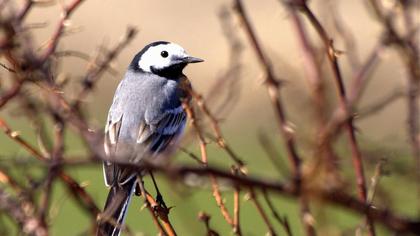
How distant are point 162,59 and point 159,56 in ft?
0.11

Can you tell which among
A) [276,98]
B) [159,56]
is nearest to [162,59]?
[159,56]

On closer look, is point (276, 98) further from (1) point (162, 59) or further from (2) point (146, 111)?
(1) point (162, 59)

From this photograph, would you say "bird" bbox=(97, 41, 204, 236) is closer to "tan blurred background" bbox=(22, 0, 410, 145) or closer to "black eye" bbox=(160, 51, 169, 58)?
"black eye" bbox=(160, 51, 169, 58)

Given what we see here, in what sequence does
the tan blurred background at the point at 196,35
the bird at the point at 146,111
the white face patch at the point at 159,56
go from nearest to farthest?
the bird at the point at 146,111
the white face patch at the point at 159,56
the tan blurred background at the point at 196,35

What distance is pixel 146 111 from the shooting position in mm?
6281

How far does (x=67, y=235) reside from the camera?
15.2m

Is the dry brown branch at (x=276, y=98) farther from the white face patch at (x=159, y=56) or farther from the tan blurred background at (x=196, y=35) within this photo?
the tan blurred background at (x=196, y=35)

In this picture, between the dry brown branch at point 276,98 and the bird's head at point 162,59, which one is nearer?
the dry brown branch at point 276,98

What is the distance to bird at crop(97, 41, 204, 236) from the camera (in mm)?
5602

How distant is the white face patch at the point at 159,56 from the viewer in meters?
6.75

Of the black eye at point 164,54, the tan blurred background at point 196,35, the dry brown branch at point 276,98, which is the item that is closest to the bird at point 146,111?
the black eye at point 164,54

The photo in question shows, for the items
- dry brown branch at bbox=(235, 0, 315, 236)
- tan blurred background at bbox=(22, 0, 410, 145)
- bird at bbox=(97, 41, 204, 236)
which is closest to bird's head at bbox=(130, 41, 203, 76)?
bird at bbox=(97, 41, 204, 236)

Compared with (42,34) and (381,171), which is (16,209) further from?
(42,34)

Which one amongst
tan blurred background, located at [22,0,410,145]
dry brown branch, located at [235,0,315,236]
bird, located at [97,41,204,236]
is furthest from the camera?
tan blurred background, located at [22,0,410,145]
